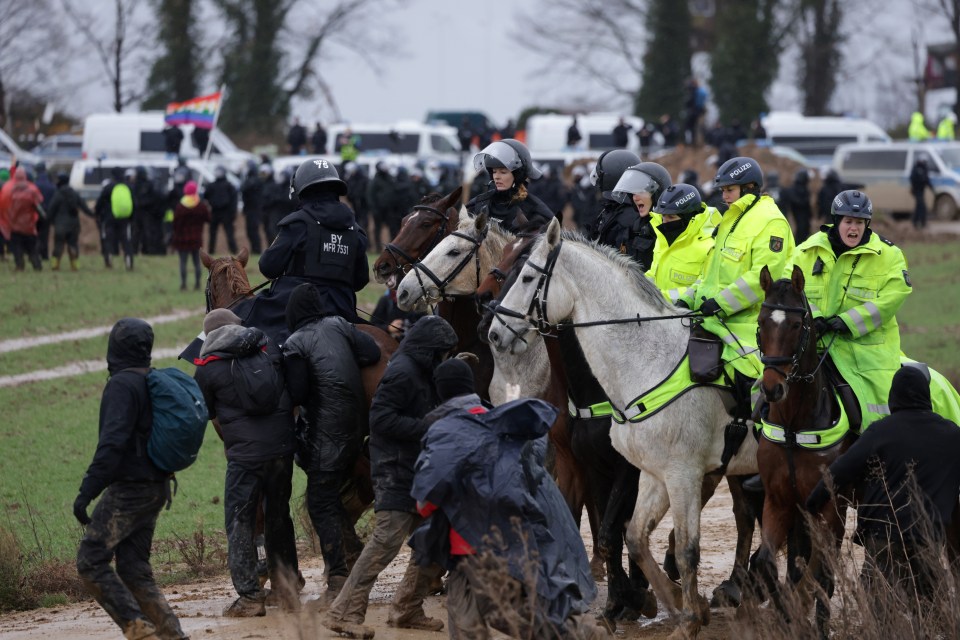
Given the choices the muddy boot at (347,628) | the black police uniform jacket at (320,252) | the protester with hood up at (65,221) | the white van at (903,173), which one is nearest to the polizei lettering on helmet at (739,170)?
the black police uniform jacket at (320,252)

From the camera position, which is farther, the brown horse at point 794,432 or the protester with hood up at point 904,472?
the brown horse at point 794,432

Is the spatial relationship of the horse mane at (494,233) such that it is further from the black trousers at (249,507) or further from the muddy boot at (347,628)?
the muddy boot at (347,628)

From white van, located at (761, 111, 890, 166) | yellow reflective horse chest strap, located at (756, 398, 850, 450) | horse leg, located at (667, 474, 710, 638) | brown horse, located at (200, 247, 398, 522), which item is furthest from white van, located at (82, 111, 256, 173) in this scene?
yellow reflective horse chest strap, located at (756, 398, 850, 450)

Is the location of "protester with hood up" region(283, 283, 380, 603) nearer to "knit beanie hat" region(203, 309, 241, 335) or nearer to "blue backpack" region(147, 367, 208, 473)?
"knit beanie hat" region(203, 309, 241, 335)

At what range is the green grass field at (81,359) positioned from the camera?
504 inches

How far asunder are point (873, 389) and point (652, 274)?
6.19 ft

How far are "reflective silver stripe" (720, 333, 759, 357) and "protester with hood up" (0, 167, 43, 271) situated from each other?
21.0 metres

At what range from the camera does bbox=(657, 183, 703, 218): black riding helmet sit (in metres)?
9.64

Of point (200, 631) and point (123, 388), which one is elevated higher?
point (123, 388)

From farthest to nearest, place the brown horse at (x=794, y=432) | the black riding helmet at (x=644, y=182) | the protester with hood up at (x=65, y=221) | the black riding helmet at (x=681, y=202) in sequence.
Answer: the protester with hood up at (x=65, y=221) < the black riding helmet at (x=644, y=182) < the black riding helmet at (x=681, y=202) < the brown horse at (x=794, y=432)

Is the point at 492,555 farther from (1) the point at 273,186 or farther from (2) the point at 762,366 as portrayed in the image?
(1) the point at 273,186

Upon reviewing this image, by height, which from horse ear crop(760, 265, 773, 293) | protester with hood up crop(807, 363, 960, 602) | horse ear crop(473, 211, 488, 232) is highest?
horse ear crop(473, 211, 488, 232)

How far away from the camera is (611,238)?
1090cm

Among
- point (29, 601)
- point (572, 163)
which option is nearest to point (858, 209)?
point (29, 601)
